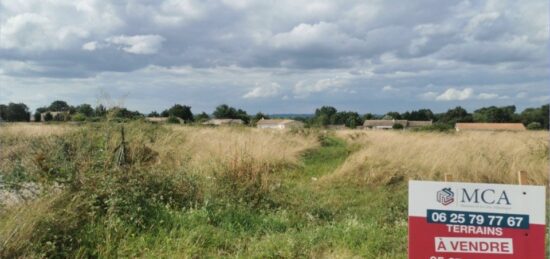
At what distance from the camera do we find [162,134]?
33.1 ft

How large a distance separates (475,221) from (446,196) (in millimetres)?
242

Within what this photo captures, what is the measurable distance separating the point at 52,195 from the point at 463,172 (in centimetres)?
745

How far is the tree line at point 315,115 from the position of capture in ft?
26.4

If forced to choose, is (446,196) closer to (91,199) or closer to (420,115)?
(91,199)

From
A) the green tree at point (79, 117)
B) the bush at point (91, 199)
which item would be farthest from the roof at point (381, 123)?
the bush at point (91, 199)

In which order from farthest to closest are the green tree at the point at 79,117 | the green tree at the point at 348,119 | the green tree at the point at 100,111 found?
the green tree at the point at 348,119
the green tree at the point at 79,117
the green tree at the point at 100,111

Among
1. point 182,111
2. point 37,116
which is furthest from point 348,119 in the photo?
point 37,116

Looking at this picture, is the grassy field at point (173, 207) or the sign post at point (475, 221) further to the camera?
the grassy field at point (173, 207)

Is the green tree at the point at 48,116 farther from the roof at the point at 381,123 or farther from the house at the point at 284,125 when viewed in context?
the roof at the point at 381,123

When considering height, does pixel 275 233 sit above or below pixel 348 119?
below

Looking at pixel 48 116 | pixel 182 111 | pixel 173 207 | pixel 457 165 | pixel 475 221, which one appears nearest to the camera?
pixel 475 221

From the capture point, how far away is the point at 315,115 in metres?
39.9

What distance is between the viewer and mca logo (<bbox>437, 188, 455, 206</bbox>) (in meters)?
2.89

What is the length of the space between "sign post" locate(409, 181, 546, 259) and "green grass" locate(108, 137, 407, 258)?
1.03 metres
